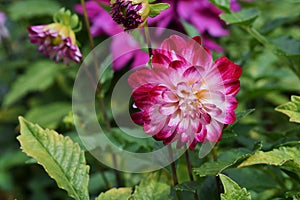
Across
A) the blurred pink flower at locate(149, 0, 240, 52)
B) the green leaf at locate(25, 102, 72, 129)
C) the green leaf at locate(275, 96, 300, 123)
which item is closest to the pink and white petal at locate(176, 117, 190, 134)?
the green leaf at locate(275, 96, 300, 123)

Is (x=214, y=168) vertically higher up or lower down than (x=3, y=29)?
higher up

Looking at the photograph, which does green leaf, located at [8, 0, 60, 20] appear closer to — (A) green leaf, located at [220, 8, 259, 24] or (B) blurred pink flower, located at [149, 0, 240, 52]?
(B) blurred pink flower, located at [149, 0, 240, 52]

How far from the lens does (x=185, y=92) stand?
56 cm

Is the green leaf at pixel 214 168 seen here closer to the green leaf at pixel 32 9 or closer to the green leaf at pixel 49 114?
the green leaf at pixel 49 114

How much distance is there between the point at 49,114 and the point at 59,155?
2.49ft

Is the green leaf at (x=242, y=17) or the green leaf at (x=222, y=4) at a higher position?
the green leaf at (x=222, y=4)

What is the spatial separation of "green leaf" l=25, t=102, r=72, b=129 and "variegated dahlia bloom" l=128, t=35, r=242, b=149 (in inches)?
30.5

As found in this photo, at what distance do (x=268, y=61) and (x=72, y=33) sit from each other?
67cm

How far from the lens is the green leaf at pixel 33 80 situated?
142 cm

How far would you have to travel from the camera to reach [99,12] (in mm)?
1280

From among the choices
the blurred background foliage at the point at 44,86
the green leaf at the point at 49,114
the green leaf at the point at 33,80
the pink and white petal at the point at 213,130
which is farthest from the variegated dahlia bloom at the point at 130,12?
the green leaf at the point at 33,80

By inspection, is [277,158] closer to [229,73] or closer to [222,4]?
[229,73]

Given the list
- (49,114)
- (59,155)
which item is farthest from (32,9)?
(59,155)

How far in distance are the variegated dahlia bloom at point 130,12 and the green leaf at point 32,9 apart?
93cm
